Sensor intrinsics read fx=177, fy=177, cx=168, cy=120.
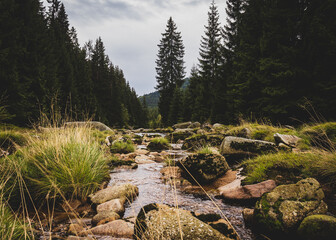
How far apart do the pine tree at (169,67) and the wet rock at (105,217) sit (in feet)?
110

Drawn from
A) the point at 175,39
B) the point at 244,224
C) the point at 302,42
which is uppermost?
the point at 175,39

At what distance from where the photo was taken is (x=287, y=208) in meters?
1.81

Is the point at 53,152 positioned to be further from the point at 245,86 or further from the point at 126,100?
the point at 126,100

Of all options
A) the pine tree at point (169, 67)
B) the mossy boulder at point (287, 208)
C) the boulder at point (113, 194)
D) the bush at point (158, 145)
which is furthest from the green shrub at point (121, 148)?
the pine tree at point (169, 67)

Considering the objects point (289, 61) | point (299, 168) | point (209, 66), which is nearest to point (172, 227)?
point (299, 168)

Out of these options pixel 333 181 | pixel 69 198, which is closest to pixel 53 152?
pixel 69 198

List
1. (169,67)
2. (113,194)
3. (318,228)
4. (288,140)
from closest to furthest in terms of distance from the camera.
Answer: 1. (318,228)
2. (113,194)
3. (288,140)
4. (169,67)

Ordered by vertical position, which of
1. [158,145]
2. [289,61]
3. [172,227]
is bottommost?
[158,145]

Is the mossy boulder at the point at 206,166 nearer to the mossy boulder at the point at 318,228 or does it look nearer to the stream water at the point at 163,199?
the stream water at the point at 163,199

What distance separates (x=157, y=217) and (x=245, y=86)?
1372 centimetres

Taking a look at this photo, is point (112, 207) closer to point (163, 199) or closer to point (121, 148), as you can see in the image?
point (163, 199)

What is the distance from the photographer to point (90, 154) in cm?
310

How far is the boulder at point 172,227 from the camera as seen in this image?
59.1 inches

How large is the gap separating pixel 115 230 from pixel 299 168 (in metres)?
2.87
